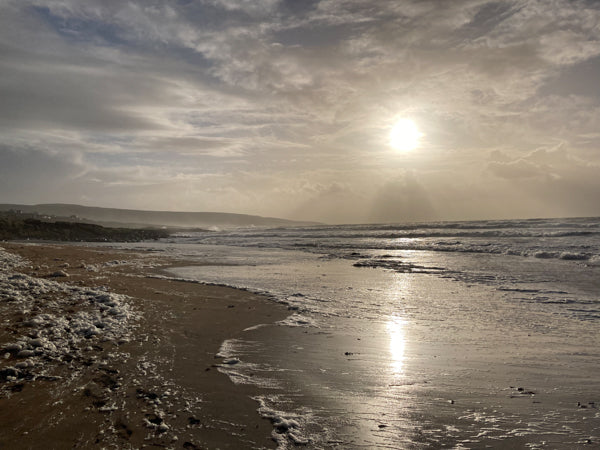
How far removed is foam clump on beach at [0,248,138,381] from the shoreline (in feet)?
0.06

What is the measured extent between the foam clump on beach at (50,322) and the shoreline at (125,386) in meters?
0.02

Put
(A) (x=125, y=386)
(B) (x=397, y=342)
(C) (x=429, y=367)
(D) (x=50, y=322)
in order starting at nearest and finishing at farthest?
(A) (x=125, y=386)
(C) (x=429, y=367)
(D) (x=50, y=322)
(B) (x=397, y=342)

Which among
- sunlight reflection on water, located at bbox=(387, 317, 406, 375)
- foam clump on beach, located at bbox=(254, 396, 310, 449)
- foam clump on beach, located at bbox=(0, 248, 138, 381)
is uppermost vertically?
foam clump on beach, located at bbox=(0, 248, 138, 381)

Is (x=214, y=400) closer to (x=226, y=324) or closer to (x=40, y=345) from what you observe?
(x=40, y=345)

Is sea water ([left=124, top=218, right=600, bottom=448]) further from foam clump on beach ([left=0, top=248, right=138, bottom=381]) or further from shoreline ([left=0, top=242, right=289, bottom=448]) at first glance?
foam clump on beach ([left=0, top=248, right=138, bottom=381])

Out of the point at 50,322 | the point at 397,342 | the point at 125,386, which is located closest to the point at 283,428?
the point at 125,386

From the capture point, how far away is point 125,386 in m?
4.17

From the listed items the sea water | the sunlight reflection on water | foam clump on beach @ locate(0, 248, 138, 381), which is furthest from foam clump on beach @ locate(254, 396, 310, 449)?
foam clump on beach @ locate(0, 248, 138, 381)

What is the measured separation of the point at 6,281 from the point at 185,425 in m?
6.65

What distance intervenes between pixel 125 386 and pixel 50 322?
264 centimetres

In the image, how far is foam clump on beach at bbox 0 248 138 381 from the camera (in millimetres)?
4605

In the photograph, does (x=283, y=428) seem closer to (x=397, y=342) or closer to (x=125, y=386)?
(x=125, y=386)

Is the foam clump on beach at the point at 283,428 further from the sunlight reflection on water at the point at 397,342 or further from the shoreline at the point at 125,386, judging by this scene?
the sunlight reflection on water at the point at 397,342

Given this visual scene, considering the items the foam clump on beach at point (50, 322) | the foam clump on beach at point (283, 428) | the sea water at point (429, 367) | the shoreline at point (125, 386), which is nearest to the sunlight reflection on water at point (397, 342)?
the sea water at point (429, 367)
